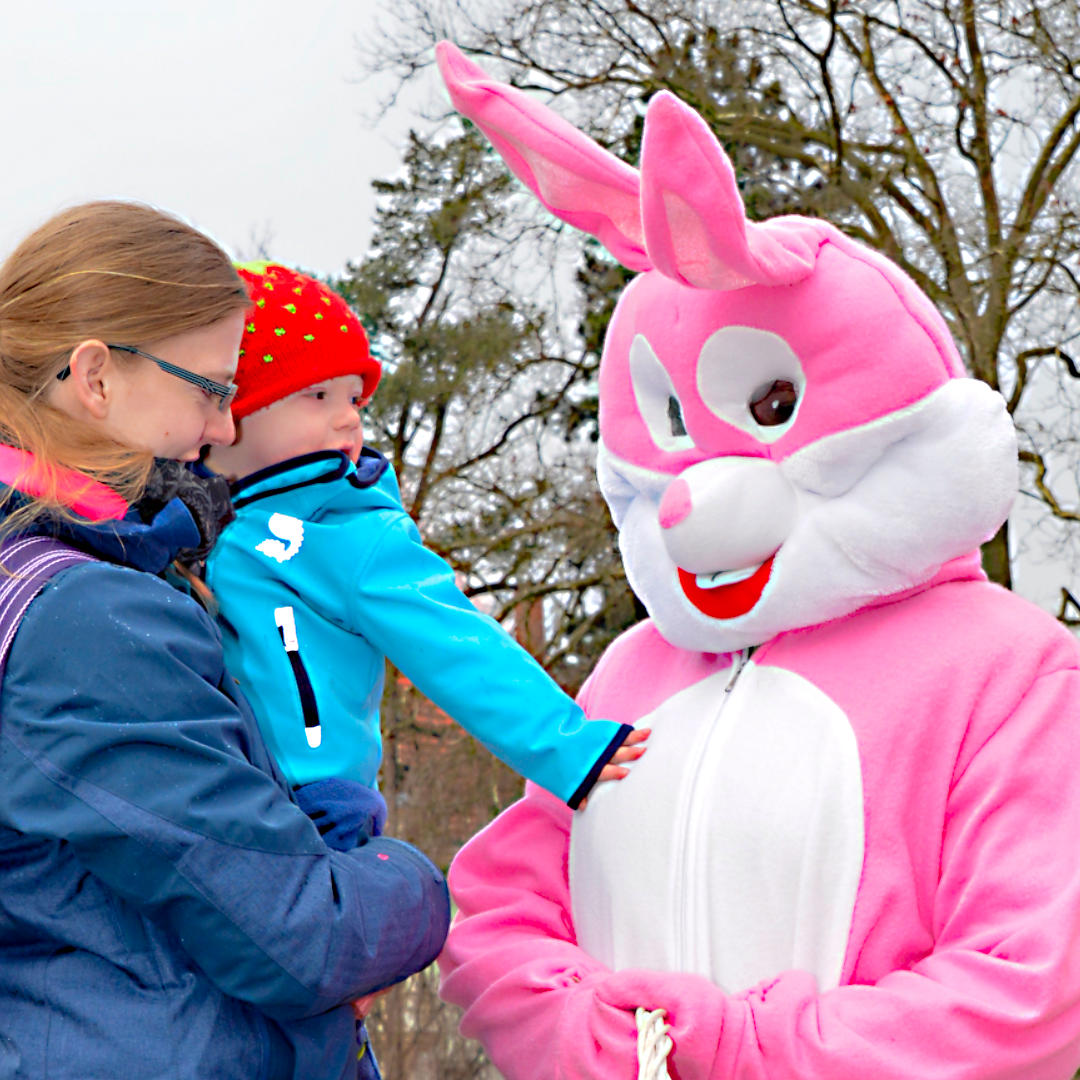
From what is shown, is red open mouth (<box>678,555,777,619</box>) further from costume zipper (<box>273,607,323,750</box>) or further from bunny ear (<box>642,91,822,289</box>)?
costume zipper (<box>273,607,323,750</box>)

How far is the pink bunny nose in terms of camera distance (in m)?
1.92

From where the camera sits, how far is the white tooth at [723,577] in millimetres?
1976

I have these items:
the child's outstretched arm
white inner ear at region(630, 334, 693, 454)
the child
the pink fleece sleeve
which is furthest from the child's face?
the pink fleece sleeve

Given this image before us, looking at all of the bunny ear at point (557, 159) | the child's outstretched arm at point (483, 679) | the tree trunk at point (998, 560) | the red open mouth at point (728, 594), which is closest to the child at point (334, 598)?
the child's outstretched arm at point (483, 679)

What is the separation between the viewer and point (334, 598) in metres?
2.17

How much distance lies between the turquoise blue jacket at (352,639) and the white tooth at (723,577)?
0.26 meters

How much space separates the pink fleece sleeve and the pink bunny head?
1.03 feet

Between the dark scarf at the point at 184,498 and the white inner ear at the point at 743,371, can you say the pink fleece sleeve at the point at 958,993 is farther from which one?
the dark scarf at the point at 184,498

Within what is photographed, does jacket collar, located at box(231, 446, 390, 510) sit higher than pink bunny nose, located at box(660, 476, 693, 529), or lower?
lower

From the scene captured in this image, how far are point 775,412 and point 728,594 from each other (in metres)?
0.28

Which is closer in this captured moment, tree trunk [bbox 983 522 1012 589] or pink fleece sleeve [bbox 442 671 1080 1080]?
pink fleece sleeve [bbox 442 671 1080 1080]

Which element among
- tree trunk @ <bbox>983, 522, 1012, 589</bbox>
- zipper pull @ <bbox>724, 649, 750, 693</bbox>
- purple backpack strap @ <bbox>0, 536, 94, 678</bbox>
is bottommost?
tree trunk @ <bbox>983, 522, 1012, 589</bbox>

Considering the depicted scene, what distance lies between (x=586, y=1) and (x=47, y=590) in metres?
7.17

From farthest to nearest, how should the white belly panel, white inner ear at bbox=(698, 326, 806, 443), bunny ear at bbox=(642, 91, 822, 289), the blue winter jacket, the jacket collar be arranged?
the jacket collar
white inner ear at bbox=(698, 326, 806, 443)
the white belly panel
bunny ear at bbox=(642, 91, 822, 289)
the blue winter jacket
